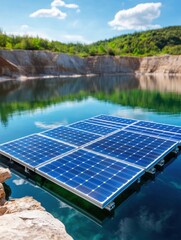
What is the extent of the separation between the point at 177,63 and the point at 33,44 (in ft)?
238

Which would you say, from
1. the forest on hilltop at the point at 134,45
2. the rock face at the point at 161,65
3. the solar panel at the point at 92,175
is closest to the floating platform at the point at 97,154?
the solar panel at the point at 92,175

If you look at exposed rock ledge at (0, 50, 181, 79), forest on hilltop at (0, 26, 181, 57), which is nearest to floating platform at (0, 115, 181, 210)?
exposed rock ledge at (0, 50, 181, 79)

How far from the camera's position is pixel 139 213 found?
44.5 ft

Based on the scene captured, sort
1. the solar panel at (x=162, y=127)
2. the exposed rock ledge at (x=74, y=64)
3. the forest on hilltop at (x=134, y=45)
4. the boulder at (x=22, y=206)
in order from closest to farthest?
the boulder at (x=22, y=206) → the solar panel at (x=162, y=127) → the exposed rock ledge at (x=74, y=64) → the forest on hilltop at (x=134, y=45)

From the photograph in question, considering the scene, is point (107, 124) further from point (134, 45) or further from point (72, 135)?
point (134, 45)

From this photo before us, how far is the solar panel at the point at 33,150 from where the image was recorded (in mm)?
18172

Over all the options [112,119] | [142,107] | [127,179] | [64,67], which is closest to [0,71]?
[64,67]

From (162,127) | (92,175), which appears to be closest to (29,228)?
(92,175)

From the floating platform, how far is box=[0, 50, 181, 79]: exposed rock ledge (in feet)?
262

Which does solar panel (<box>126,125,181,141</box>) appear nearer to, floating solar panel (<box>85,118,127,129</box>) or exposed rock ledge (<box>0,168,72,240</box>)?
floating solar panel (<box>85,118,127,129</box>)

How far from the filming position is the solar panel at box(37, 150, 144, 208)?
13.4 metres

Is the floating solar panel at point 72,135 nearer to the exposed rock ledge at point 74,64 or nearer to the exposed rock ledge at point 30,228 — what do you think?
the exposed rock ledge at point 30,228

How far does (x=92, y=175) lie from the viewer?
15.2 meters

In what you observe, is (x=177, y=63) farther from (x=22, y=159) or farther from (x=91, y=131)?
(x=22, y=159)
